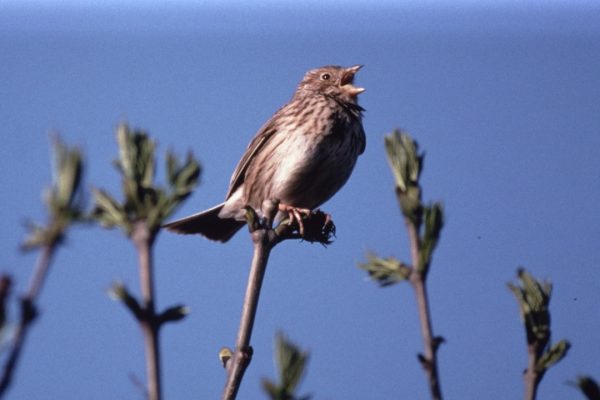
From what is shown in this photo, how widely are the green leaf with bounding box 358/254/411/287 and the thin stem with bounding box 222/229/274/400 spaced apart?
0.89 ft

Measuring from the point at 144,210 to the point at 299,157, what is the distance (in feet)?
14.5

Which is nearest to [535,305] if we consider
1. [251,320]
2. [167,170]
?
[251,320]

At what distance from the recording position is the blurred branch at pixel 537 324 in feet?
4.64

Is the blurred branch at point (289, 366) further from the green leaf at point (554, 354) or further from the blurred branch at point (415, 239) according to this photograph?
the green leaf at point (554, 354)

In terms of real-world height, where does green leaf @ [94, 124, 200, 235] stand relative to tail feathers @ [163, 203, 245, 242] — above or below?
below

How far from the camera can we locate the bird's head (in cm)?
641

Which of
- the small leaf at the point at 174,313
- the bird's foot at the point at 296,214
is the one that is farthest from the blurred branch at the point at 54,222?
the bird's foot at the point at 296,214

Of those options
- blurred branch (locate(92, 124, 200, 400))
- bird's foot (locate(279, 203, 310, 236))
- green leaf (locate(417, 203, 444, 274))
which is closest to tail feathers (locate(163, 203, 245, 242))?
bird's foot (locate(279, 203, 310, 236))

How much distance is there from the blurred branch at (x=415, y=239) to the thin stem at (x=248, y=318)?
0.27 metres

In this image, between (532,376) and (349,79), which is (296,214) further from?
(349,79)

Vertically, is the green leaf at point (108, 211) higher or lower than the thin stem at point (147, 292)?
higher

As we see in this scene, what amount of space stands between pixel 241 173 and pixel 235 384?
4799 millimetres

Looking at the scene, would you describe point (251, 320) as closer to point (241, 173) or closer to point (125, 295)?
point (125, 295)

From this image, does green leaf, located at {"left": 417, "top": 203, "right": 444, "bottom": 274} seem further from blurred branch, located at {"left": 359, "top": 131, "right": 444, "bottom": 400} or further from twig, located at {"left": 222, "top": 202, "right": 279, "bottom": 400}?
twig, located at {"left": 222, "top": 202, "right": 279, "bottom": 400}
